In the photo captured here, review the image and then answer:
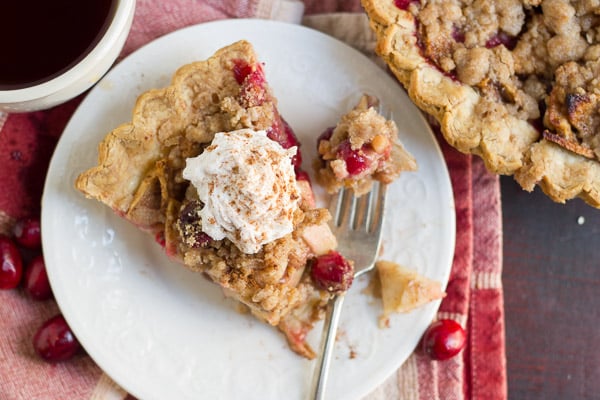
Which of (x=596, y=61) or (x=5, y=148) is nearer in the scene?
(x=596, y=61)

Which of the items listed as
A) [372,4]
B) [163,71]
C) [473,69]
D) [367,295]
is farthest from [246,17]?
[367,295]

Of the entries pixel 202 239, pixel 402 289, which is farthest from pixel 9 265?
pixel 402 289

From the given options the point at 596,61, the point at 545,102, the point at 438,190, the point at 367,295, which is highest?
the point at 596,61

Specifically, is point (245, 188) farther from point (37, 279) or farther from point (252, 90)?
point (37, 279)

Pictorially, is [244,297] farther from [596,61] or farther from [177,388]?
[596,61]

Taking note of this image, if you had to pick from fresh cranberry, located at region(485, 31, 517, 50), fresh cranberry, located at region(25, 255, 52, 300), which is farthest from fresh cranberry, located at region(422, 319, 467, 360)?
fresh cranberry, located at region(25, 255, 52, 300)

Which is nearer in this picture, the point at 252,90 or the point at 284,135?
the point at 252,90

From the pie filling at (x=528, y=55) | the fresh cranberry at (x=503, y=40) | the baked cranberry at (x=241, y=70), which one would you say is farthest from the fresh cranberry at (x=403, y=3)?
the baked cranberry at (x=241, y=70)

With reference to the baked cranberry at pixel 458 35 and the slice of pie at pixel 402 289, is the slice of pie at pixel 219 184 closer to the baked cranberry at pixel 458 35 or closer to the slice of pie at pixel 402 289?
the slice of pie at pixel 402 289
